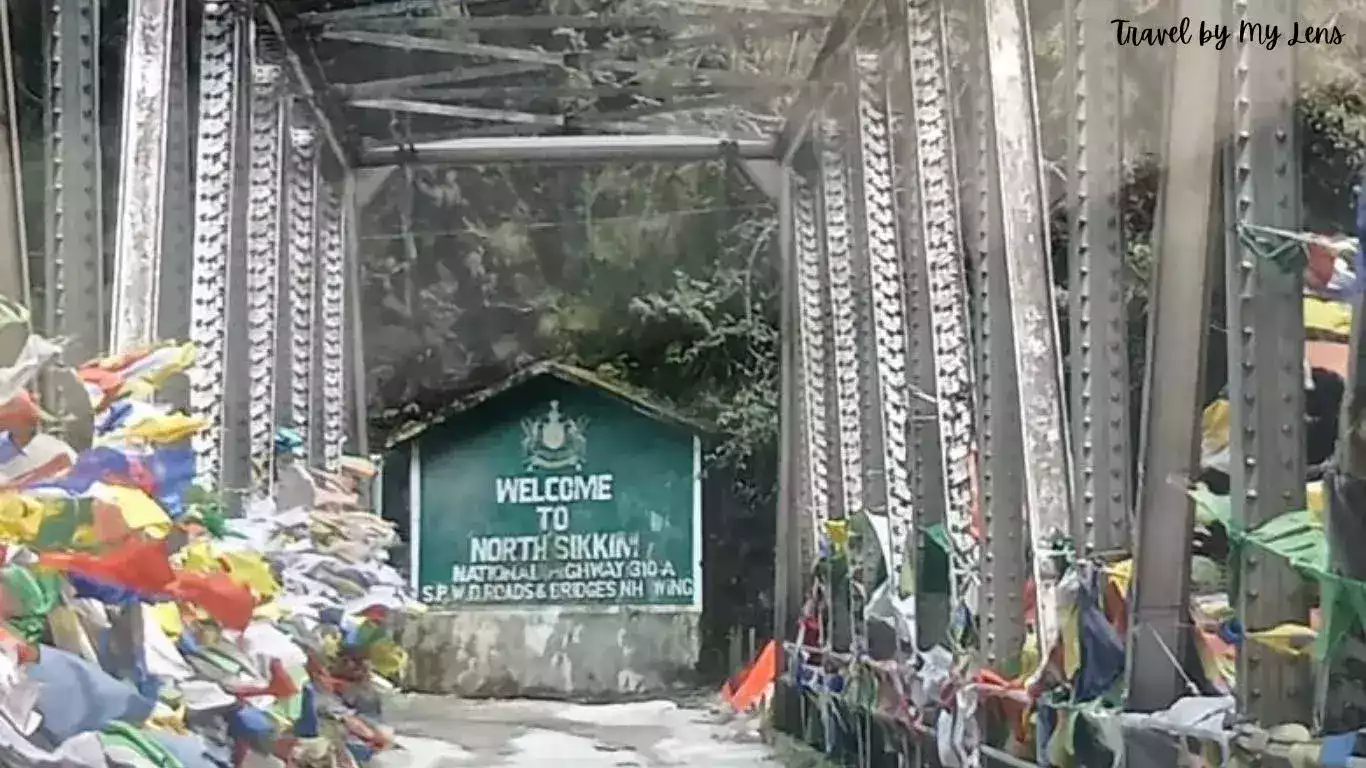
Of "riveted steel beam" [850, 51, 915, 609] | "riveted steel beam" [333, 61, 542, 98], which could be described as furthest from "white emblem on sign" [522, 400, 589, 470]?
"riveted steel beam" [850, 51, 915, 609]

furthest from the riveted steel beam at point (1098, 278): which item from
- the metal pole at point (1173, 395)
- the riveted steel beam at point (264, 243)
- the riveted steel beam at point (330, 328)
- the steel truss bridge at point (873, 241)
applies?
the riveted steel beam at point (330, 328)

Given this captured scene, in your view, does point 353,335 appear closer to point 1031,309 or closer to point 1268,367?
point 1031,309

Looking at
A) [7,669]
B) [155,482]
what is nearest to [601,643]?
[155,482]

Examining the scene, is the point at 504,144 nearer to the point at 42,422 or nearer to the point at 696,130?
the point at 696,130

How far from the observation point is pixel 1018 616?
732cm

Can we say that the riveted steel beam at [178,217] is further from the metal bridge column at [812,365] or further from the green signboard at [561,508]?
the green signboard at [561,508]

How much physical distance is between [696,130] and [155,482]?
10993 millimetres

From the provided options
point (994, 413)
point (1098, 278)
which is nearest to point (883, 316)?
point (994, 413)

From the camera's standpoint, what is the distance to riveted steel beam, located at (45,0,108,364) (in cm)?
601

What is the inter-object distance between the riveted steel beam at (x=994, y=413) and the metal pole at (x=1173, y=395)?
1.90 m

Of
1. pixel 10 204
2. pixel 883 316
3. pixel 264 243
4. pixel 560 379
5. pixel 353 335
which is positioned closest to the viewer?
pixel 10 204

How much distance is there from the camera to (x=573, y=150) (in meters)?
15.2

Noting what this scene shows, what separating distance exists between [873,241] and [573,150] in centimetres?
529

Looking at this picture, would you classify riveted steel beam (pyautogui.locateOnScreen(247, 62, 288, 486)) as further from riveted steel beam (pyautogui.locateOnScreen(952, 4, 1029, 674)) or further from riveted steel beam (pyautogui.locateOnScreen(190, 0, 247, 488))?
riveted steel beam (pyautogui.locateOnScreen(952, 4, 1029, 674))
